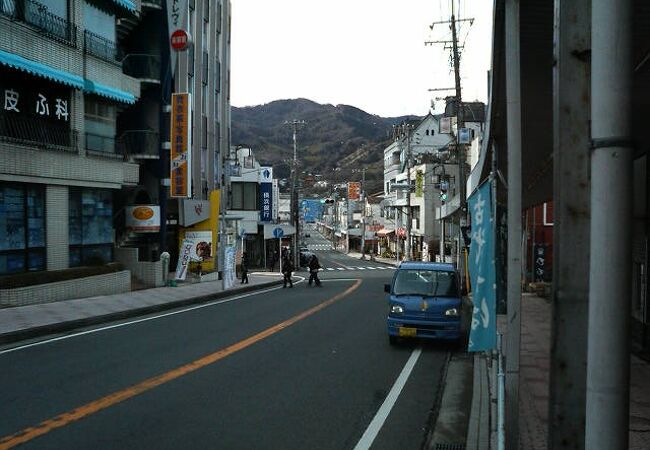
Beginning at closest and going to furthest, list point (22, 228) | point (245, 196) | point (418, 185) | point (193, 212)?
1. point (22, 228)
2. point (193, 212)
3. point (245, 196)
4. point (418, 185)

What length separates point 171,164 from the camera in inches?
1201

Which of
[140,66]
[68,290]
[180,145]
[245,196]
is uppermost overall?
[140,66]

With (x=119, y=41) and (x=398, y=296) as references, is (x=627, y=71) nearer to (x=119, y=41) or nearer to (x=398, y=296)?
(x=398, y=296)

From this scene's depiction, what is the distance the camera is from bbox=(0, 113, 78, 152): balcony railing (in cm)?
2002

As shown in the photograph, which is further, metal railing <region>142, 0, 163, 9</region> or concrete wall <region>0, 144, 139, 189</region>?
metal railing <region>142, 0, 163, 9</region>

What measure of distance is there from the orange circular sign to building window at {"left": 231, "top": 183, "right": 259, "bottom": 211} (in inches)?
1030

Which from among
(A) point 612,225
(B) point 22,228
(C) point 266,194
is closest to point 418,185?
(C) point 266,194

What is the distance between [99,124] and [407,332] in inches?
681

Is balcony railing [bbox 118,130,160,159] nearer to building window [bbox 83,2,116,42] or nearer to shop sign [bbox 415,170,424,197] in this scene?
building window [bbox 83,2,116,42]

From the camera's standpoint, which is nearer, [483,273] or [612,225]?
[612,225]

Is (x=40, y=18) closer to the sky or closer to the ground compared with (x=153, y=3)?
closer to the ground

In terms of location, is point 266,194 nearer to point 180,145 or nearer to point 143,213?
point 180,145

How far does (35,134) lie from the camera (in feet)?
70.3

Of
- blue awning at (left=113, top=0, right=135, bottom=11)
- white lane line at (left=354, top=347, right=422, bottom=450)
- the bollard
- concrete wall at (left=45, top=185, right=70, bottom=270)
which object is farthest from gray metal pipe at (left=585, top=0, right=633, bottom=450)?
the bollard
